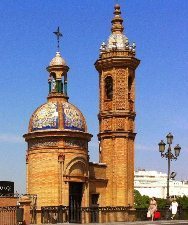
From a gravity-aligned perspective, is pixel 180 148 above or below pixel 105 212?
above

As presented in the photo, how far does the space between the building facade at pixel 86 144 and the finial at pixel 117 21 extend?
0.25ft

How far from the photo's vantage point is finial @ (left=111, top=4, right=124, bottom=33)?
49.6 meters

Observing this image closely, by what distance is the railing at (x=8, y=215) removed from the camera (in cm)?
3325

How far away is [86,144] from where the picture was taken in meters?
42.2

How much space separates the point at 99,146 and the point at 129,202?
15.9 feet

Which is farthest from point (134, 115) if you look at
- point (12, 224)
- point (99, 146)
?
point (12, 224)

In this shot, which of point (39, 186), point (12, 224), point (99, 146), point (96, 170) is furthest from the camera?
point (99, 146)

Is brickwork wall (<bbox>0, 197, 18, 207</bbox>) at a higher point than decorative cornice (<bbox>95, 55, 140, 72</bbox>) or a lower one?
lower

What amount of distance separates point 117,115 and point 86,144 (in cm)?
560

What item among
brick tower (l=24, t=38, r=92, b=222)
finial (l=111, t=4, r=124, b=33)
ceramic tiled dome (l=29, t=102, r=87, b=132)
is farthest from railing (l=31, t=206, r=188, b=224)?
finial (l=111, t=4, r=124, b=33)

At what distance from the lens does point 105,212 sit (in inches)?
1676

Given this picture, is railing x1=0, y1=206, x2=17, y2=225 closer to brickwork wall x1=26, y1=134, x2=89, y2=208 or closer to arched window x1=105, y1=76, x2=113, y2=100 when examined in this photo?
brickwork wall x1=26, y1=134, x2=89, y2=208

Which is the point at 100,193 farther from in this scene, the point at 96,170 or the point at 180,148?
the point at 180,148

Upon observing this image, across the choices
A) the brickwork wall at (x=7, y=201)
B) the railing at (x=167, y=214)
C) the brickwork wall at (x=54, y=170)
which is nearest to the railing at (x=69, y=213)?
the brickwork wall at (x=54, y=170)
